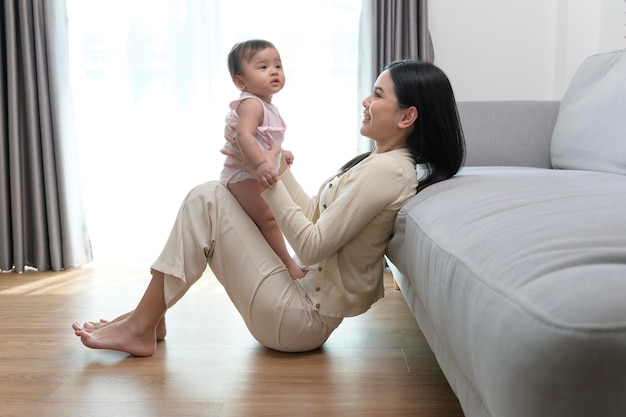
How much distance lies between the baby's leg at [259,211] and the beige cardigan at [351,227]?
7.1 inches

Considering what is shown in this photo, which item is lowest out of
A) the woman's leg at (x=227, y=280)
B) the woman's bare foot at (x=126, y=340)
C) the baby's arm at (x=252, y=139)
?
the woman's bare foot at (x=126, y=340)

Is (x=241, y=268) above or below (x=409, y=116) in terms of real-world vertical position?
below

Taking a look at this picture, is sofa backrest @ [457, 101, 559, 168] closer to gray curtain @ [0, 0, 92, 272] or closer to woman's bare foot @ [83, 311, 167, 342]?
woman's bare foot @ [83, 311, 167, 342]

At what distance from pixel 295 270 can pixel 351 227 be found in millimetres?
381

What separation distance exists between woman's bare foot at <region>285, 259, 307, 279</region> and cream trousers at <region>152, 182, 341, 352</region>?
1.6 inches

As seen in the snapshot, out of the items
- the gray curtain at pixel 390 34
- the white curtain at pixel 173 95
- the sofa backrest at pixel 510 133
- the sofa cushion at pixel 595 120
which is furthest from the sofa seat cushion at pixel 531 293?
the white curtain at pixel 173 95

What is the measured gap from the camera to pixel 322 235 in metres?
1.60

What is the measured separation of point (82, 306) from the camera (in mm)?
2586

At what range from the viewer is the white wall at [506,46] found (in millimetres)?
3516

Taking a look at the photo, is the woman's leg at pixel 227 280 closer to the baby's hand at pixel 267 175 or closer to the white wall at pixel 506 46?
the baby's hand at pixel 267 175

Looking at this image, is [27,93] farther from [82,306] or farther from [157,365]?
[157,365]

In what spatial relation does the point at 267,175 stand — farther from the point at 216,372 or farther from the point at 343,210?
the point at 216,372

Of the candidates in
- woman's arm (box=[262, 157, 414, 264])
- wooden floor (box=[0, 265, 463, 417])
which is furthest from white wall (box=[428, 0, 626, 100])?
woman's arm (box=[262, 157, 414, 264])

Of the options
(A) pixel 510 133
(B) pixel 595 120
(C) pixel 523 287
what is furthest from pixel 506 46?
(C) pixel 523 287
